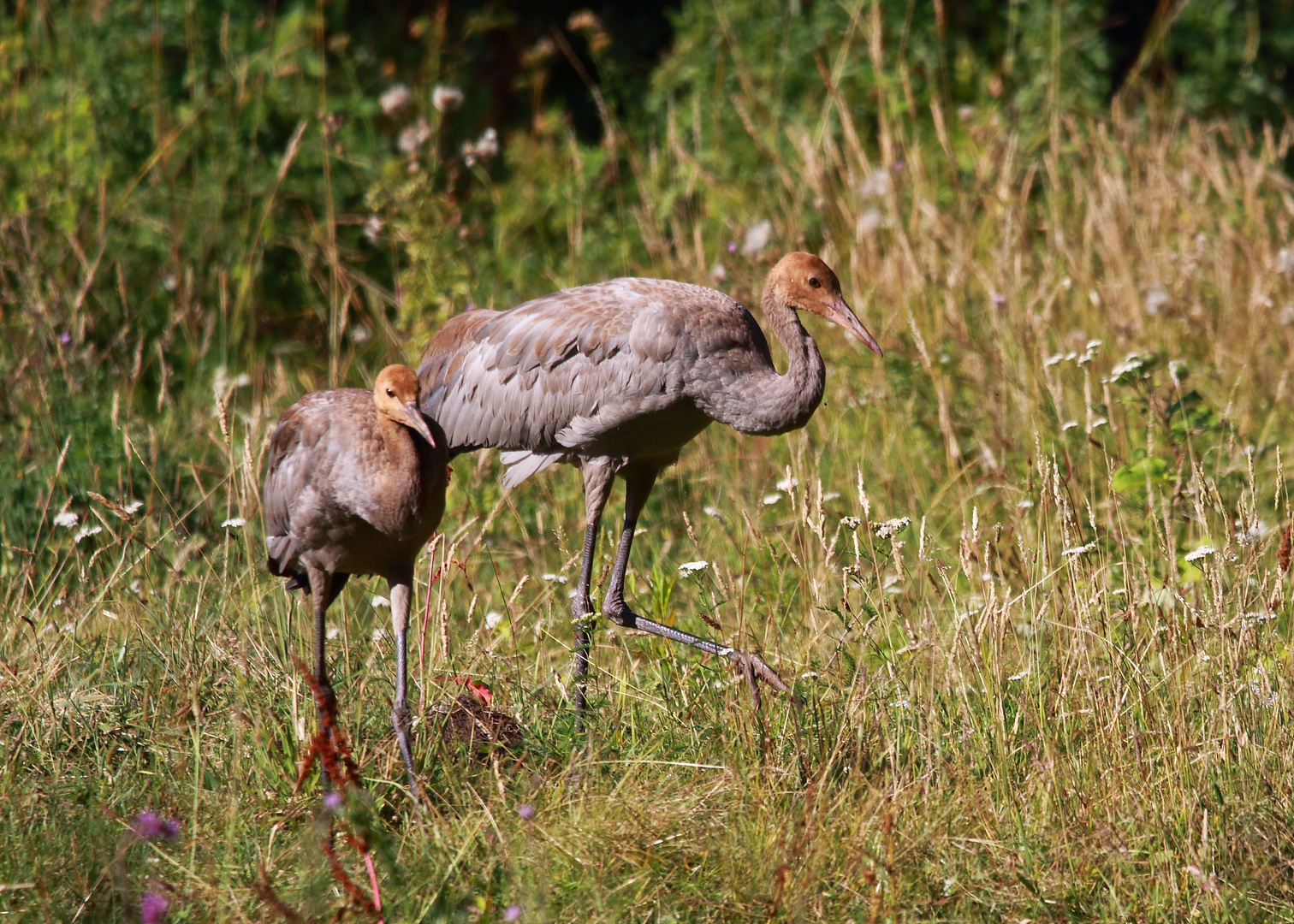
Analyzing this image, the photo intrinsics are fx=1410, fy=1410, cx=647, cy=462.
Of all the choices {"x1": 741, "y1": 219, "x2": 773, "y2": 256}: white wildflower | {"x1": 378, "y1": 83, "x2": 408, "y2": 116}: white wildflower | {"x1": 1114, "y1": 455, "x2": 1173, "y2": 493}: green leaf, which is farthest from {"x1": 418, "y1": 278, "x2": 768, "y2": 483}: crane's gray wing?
{"x1": 378, "y1": 83, "x2": 408, "y2": 116}: white wildflower

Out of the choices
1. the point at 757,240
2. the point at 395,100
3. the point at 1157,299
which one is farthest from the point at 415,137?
the point at 1157,299

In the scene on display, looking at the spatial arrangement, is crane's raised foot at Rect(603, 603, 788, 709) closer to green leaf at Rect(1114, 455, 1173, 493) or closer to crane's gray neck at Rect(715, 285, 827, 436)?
crane's gray neck at Rect(715, 285, 827, 436)

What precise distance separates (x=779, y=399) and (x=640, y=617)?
2.79ft

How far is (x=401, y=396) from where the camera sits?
3730mm

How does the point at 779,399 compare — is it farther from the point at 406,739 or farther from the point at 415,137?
the point at 415,137

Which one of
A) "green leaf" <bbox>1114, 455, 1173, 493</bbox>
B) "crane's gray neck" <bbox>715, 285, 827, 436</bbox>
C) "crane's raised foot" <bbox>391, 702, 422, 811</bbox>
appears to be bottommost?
"crane's raised foot" <bbox>391, 702, 422, 811</bbox>

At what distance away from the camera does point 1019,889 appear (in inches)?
123

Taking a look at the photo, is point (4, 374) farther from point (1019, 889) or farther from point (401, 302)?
point (1019, 889)

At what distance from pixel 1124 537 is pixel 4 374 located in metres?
4.51

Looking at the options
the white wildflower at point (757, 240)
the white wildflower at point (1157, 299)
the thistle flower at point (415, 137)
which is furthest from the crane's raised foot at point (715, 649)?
the white wildflower at point (1157, 299)

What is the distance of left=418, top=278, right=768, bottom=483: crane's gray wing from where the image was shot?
4.48 meters

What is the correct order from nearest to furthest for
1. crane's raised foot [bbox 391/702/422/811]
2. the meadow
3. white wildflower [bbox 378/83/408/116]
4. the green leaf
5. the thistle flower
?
the meadow, crane's raised foot [bbox 391/702/422/811], the green leaf, the thistle flower, white wildflower [bbox 378/83/408/116]

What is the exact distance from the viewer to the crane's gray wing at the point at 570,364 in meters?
4.48

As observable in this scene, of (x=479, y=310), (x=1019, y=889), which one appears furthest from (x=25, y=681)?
(x=1019, y=889)
